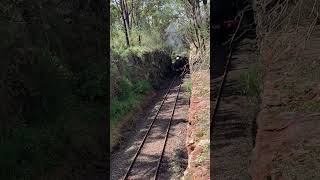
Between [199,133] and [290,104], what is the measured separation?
7243 millimetres

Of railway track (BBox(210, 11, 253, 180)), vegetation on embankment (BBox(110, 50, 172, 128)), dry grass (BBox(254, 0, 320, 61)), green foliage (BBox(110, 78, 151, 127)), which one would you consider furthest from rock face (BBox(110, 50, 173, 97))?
dry grass (BBox(254, 0, 320, 61))

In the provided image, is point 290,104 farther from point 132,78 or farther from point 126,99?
point 132,78

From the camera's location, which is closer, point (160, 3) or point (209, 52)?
point (209, 52)

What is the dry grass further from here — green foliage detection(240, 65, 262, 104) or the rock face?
the rock face
